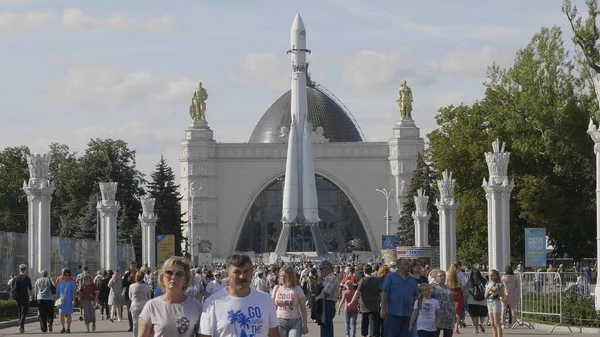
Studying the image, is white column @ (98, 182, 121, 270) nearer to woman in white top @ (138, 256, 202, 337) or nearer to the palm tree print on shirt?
woman in white top @ (138, 256, 202, 337)

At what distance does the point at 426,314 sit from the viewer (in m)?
17.3

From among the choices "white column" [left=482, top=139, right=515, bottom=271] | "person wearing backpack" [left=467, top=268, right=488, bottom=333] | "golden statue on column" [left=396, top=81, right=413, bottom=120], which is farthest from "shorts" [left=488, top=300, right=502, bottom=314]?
"golden statue on column" [left=396, top=81, right=413, bottom=120]

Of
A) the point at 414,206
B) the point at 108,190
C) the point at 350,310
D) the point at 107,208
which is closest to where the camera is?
the point at 350,310

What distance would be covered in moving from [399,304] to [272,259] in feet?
321

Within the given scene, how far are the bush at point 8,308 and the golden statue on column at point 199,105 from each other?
330ft

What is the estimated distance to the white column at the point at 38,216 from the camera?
140 ft

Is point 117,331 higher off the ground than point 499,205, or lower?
lower

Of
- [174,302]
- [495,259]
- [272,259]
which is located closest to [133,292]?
[174,302]

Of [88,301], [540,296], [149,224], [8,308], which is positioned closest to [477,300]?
[540,296]

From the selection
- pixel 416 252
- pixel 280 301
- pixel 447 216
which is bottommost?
pixel 280 301

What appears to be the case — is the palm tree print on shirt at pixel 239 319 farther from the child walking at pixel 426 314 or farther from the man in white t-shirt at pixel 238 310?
the child walking at pixel 426 314

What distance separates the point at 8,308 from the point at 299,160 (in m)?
83.6

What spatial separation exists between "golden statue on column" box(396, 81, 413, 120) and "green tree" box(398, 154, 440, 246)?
35313mm

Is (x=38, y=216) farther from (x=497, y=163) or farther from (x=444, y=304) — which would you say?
(x=444, y=304)
